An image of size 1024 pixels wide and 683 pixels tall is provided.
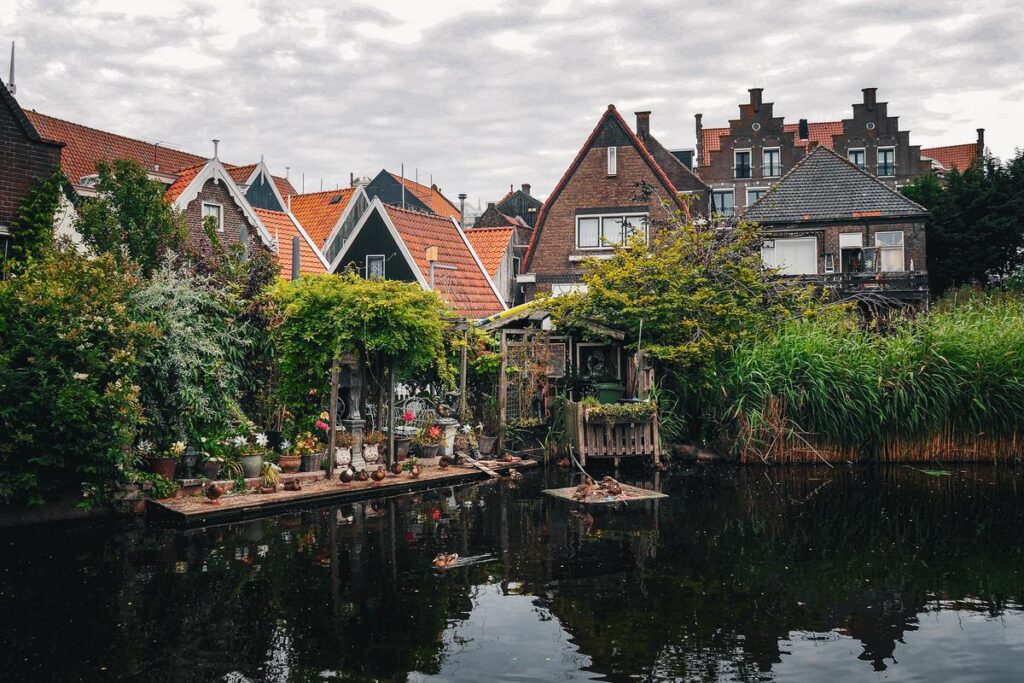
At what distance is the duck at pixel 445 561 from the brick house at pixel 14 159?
39.5 feet

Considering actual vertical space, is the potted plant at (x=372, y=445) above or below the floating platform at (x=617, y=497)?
above

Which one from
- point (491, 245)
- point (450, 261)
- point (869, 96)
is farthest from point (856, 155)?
point (450, 261)

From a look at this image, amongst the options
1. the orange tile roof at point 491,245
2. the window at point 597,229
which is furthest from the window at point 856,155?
the orange tile roof at point 491,245

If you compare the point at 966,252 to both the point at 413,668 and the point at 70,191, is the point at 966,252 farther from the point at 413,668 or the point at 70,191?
the point at 413,668

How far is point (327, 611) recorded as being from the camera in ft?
24.7

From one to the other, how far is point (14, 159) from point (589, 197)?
20646 millimetres

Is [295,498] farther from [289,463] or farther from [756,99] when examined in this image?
[756,99]

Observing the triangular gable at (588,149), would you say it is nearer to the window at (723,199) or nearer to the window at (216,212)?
the window at (216,212)

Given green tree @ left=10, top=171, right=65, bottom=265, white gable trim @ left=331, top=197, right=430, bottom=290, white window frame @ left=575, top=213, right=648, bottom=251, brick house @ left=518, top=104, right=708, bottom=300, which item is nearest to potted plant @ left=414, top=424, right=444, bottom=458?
green tree @ left=10, top=171, right=65, bottom=265

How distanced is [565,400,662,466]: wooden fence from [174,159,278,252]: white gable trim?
425 inches

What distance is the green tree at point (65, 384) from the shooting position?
11.2 metres

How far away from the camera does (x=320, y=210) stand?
38125mm

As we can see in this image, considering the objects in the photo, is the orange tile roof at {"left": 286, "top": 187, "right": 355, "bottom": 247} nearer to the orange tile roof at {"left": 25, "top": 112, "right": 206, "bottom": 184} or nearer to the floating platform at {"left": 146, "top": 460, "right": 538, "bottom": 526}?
the orange tile roof at {"left": 25, "top": 112, "right": 206, "bottom": 184}

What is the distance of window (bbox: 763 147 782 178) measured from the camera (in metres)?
49.8
